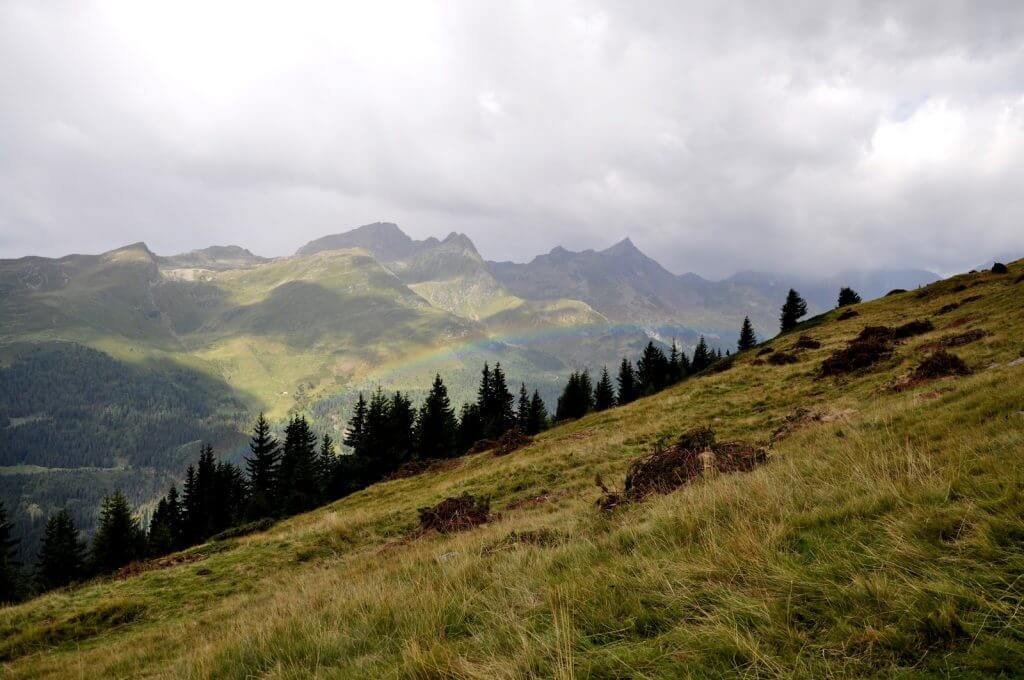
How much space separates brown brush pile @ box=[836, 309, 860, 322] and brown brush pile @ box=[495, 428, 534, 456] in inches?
1232

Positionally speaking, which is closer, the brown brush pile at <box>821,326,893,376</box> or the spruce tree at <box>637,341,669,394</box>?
the brown brush pile at <box>821,326,893,376</box>

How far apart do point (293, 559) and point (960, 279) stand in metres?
50.4

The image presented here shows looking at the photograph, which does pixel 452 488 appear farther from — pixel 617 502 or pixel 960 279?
pixel 960 279

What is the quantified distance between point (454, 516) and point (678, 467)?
7.46 m

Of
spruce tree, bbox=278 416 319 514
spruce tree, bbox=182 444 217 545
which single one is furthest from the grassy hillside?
spruce tree, bbox=182 444 217 545

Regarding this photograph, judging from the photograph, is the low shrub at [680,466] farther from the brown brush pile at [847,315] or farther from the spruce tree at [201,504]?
the spruce tree at [201,504]

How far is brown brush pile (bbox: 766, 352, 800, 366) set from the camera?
2764cm

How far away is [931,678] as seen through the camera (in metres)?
2.37

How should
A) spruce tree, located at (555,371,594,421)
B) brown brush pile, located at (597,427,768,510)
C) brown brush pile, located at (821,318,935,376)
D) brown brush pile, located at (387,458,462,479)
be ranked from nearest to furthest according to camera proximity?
brown brush pile, located at (597,427,768,510)
brown brush pile, located at (821,318,935,376)
brown brush pile, located at (387,458,462,479)
spruce tree, located at (555,371,594,421)

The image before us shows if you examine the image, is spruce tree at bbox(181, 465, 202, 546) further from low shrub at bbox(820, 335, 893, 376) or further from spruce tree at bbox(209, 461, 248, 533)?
low shrub at bbox(820, 335, 893, 376)

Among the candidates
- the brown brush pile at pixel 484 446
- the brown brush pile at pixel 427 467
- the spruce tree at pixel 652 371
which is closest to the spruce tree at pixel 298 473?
the brown brush pile at pixel 427 467

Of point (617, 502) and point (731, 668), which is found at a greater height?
point (731, 668)

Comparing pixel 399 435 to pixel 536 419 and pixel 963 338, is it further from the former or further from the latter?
pixel 963 338

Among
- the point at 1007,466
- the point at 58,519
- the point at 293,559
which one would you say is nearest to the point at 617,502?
the point at 1007,466
